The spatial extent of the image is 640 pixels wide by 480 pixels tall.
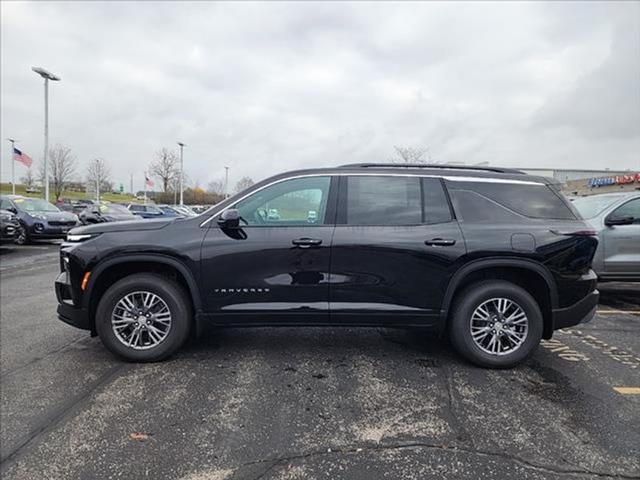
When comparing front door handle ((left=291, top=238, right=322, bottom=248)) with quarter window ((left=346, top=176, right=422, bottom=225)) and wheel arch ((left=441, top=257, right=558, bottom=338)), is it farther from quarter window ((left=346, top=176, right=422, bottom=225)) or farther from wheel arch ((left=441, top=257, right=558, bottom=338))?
wheel arch ((left=441, top=257, right=558, bottom=338))

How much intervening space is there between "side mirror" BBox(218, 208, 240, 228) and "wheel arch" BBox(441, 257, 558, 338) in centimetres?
195

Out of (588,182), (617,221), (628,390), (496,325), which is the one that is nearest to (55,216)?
(496,325)

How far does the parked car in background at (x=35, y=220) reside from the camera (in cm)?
1441

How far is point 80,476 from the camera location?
8.13 ft

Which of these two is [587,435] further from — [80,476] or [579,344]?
[80,476]

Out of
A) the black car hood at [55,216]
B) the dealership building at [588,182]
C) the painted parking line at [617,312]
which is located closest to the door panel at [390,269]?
the painted parking line at [617,312]

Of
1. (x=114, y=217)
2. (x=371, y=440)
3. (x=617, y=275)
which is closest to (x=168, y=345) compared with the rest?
(x=371, y=440)

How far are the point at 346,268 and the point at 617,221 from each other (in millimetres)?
4763

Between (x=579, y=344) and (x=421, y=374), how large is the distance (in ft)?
6.81

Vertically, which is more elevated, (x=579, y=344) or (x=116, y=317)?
(x=116, y=317)

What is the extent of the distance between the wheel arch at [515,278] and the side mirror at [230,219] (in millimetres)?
1946

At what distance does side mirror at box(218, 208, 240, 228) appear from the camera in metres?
3.82

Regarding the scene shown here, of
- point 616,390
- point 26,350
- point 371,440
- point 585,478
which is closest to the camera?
point 585,478

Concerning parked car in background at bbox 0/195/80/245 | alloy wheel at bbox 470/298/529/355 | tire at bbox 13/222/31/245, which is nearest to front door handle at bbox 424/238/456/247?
alloy wheel at bbox 470/298/529/355
